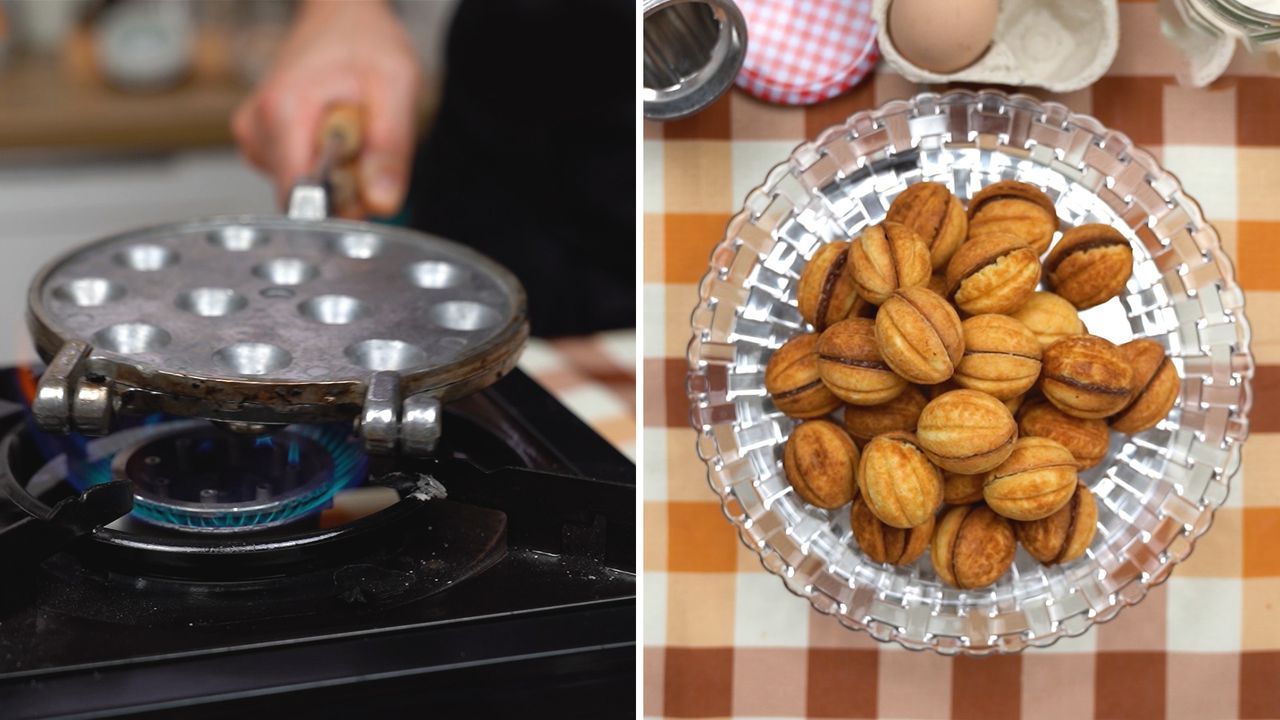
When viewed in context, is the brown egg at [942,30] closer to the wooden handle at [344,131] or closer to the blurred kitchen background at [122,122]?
the wooden handle at [344,131]

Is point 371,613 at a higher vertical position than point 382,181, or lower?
lower

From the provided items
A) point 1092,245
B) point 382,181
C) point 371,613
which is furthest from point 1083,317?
point 382,181

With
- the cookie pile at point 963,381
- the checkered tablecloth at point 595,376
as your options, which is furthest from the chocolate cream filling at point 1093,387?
the checkered tablecloth at point 595,376

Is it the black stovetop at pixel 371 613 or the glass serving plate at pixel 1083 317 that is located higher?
the glass serving plate at pixel 1083 317

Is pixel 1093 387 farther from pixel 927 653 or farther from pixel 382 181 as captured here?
pixel 382 181

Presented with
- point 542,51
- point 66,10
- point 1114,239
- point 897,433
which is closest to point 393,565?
point 897,433
